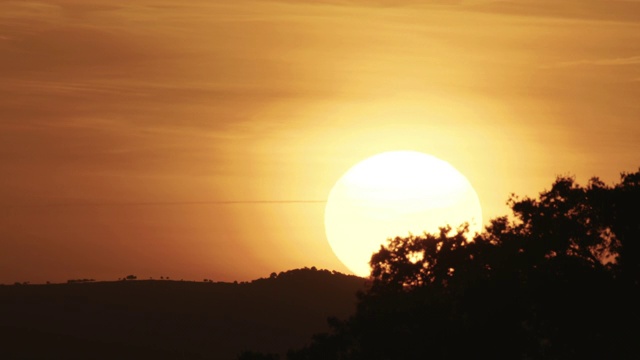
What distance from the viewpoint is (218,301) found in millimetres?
192250

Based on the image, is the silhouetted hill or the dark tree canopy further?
the silhouetted hill

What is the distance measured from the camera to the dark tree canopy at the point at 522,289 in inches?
2296

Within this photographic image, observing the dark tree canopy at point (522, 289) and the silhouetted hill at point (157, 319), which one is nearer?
the dark tree canopy at point (522, 289)

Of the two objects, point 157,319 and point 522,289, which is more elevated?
point 157,319

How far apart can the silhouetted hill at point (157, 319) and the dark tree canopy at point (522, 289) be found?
104 m

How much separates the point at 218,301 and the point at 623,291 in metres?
137

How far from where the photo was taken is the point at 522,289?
58.9m

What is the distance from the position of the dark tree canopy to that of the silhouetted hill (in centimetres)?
10440

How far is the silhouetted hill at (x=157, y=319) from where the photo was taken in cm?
16800

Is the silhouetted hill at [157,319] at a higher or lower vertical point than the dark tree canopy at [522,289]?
higher

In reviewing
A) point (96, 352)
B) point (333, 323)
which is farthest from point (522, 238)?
point (96, 352)

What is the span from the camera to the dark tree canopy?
58.3 metres

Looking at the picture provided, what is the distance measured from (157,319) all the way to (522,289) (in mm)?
126623

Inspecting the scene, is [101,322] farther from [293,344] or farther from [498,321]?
[498,321]
